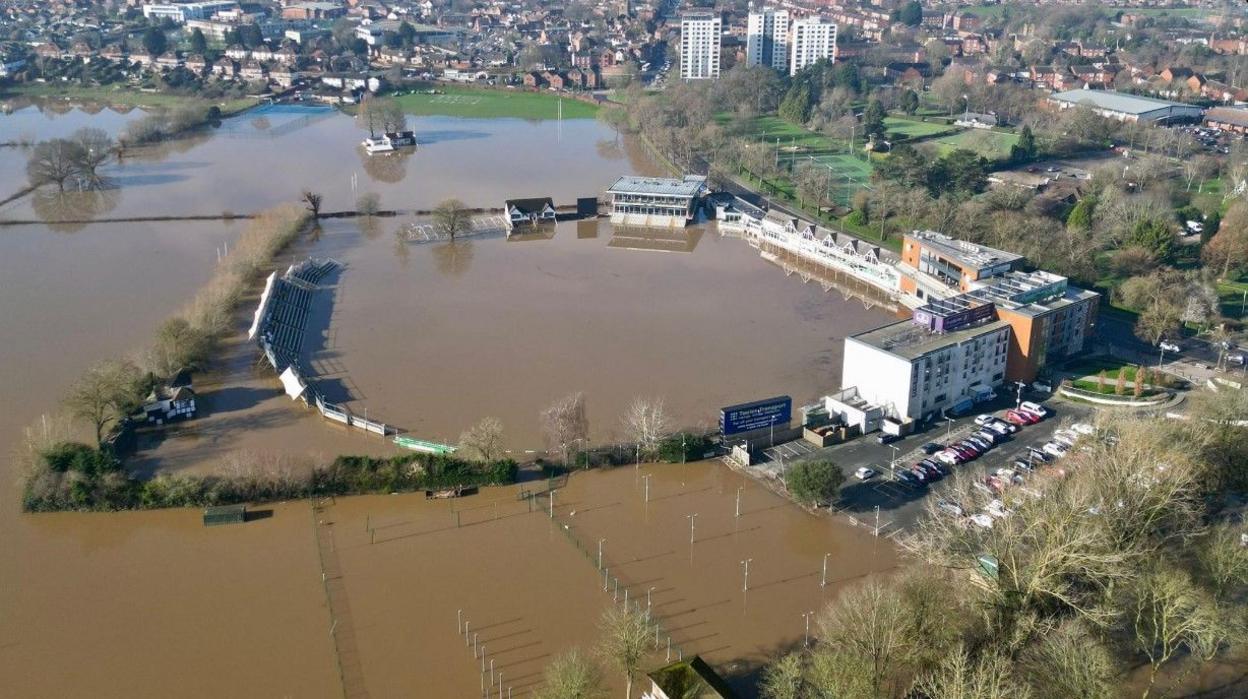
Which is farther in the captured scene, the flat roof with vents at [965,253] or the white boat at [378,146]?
the white boat at [378,146]

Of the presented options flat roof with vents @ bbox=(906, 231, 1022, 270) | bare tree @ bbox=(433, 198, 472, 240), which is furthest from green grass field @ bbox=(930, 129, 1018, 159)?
bare tree @ bbox=(433, 198, 472, 240)

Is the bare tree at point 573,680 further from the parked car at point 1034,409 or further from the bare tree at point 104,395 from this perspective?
the parked car at point 1034,409

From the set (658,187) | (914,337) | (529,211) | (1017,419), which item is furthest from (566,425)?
(658,187)

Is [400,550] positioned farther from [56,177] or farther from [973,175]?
[56,177]


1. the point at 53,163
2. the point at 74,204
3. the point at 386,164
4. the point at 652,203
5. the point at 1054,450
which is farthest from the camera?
the point at 386,164

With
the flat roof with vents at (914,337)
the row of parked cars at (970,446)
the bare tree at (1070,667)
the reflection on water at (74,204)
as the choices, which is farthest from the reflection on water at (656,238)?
the bare tree at (1070,667)

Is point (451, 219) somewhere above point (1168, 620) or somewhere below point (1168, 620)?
above

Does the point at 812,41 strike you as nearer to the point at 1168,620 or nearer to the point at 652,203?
the point at 652,203

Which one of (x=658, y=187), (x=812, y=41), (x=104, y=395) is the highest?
(x=812, y=41)
